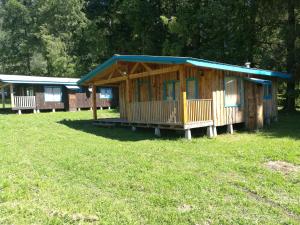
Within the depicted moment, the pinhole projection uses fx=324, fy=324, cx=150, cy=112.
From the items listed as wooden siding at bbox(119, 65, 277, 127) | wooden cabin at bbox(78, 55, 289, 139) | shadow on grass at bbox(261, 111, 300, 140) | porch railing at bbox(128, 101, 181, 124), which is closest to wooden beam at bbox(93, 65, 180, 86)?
wooden cabin at bbox(78, 55, 289, 139)

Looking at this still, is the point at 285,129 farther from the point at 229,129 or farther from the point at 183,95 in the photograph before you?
the point at 183,95

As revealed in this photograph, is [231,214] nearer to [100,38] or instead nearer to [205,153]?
[205,153]

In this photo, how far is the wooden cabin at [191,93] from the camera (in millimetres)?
11885

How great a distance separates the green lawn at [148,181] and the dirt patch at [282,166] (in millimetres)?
190

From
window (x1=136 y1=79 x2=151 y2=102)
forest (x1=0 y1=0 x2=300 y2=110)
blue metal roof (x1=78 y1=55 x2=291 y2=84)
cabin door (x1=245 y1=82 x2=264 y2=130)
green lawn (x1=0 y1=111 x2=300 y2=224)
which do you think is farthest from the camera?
forest (x1=0 y1=0 x2=300 y2=110)

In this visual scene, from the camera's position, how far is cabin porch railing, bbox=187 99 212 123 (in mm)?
11852

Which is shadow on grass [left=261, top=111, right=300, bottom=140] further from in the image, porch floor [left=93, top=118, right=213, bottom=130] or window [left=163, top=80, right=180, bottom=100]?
window [left=163, top=80, right=180, bottom=100]

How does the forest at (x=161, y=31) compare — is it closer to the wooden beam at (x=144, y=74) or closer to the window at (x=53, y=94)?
the window at (x=53, y=94)

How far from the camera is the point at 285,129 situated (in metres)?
14.1

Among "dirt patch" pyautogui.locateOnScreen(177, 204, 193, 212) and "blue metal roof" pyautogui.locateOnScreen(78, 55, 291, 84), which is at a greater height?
"blue metal roof" pyautogui.locateOnScreen(78, 55, 291, 84)

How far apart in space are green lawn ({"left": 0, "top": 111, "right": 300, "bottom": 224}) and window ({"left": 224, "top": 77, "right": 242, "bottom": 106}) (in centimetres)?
241

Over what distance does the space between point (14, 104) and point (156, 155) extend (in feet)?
53.1

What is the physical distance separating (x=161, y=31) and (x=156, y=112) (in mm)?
17197

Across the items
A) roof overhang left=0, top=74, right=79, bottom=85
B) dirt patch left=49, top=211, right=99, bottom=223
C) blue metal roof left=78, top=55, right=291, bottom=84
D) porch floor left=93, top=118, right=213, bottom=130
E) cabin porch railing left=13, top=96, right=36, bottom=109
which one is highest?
roof overhang left=0, top=74, right=79, bottom=85
